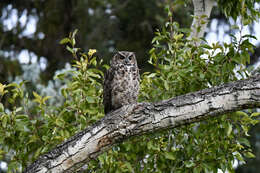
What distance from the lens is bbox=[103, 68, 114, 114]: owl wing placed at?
8.30 feet

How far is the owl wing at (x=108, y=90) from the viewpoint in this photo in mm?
2529

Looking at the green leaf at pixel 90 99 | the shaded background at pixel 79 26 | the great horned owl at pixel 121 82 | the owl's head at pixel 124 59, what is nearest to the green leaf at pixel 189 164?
the great horned owl at pixel 121 82

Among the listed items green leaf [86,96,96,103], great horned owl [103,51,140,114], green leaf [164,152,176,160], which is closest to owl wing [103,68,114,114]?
great horned owl [103,51,140,114]

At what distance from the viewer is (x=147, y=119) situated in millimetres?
1984

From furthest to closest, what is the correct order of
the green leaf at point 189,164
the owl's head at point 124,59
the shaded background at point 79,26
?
the shaded background at point 79,26
the owl's head at point 124,59
the green leaf at point 189,164

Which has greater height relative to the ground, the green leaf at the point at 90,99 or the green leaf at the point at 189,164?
the green leaf at the point at 90,99

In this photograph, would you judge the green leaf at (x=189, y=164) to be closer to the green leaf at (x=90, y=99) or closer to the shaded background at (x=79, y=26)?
the green leaf at (x=90, y=99)

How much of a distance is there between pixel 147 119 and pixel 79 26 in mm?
6291

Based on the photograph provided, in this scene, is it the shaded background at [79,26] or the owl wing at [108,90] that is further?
the shaded background at [79,26]

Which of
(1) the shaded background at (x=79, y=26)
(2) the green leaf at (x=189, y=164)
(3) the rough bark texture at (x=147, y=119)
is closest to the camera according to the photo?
(3) the rough bark texture at (x=147, y=119)

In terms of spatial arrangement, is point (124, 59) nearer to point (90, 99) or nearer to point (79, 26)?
point (90, 99)

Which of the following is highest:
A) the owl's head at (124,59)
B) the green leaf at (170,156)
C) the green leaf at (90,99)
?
the owl's head at (124,59)

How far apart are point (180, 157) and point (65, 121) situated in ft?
2.61

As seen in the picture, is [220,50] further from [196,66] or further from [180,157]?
[180,157]
